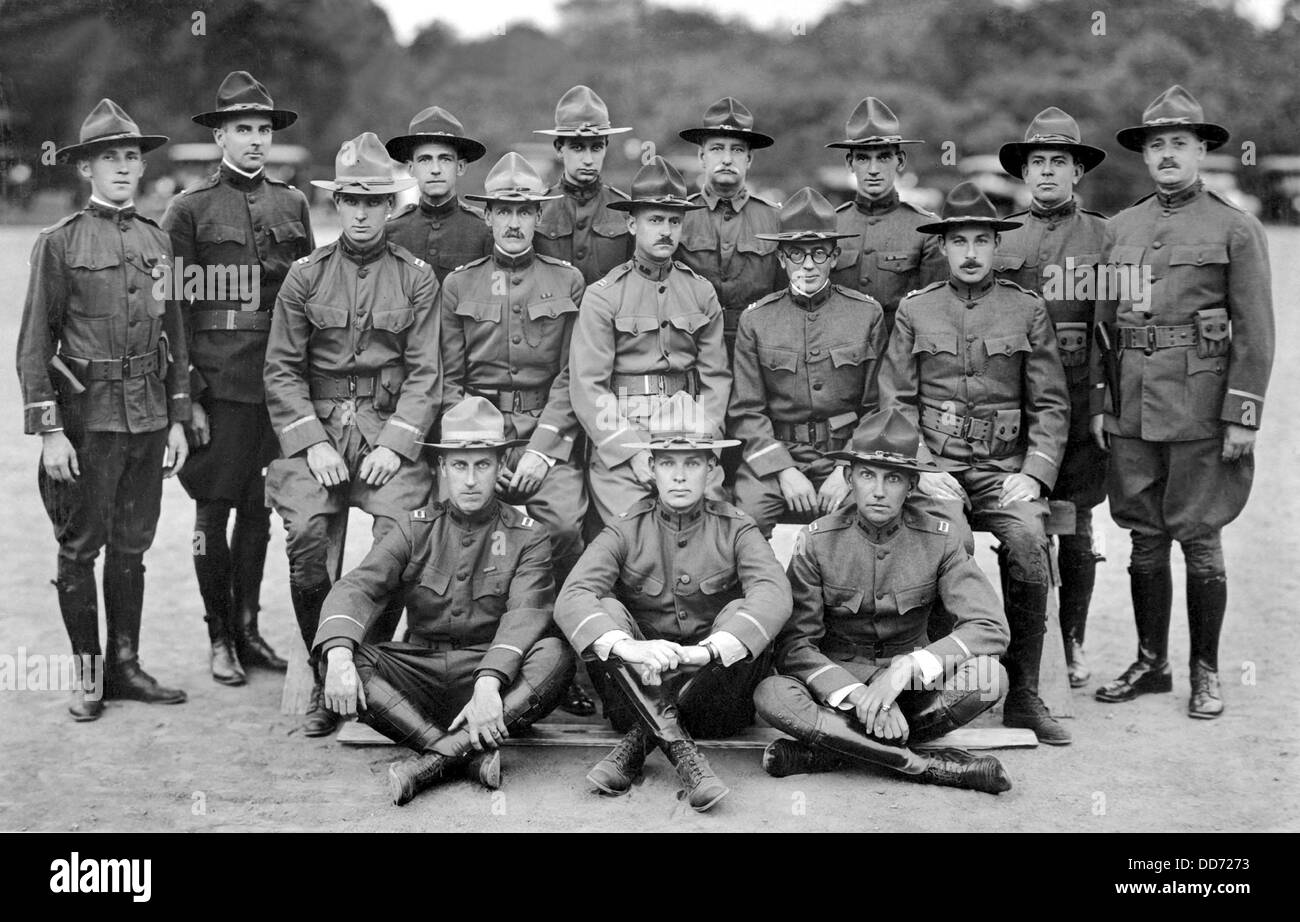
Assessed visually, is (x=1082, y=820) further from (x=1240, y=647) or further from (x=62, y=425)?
(x=62, y=425)

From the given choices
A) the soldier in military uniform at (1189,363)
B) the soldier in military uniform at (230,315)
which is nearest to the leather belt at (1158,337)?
the soldier in military uniform at (1189,363)

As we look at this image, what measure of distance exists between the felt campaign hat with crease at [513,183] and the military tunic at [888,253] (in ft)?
4.42

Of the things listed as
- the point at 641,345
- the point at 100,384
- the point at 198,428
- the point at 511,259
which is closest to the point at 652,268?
the point at 641,345

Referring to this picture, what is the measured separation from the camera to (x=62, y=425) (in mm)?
5145

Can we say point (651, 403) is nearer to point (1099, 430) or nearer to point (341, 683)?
point (341, 683)

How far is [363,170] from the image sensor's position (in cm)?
527

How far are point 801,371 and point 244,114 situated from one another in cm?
257

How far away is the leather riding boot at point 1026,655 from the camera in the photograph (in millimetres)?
5004

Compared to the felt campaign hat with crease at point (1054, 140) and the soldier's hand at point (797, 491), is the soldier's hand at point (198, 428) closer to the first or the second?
the soldier's hand at point (797, 491)

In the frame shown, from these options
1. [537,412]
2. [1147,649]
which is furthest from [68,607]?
[1147,649]
